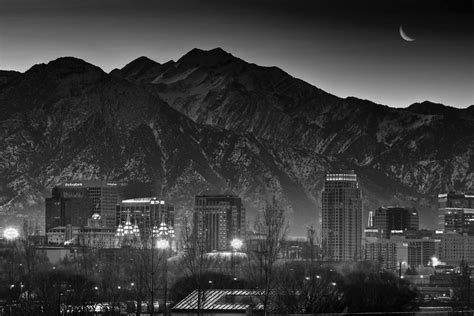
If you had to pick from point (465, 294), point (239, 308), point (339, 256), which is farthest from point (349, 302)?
point (339, 256)

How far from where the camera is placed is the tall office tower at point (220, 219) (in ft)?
568

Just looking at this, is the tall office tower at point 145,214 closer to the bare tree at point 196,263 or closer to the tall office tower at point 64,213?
the tall office tower at point 64,213

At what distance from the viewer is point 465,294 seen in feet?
299

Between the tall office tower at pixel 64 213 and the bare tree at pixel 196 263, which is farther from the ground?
the tall office tower at pixel 64 213

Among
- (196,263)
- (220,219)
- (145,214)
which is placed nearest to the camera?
(196,263)

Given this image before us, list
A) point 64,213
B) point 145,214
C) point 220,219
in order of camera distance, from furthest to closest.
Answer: point 145,214 < point 64,213 < point 220,219

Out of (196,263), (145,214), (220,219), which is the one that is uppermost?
(145,214)

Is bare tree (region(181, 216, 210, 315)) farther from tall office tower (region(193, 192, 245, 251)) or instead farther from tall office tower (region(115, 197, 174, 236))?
tall office tower (region(115, 197, 174, 236))

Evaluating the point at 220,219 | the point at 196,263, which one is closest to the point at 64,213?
the point at 220,219

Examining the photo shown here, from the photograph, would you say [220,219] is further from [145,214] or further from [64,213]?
[64,213]

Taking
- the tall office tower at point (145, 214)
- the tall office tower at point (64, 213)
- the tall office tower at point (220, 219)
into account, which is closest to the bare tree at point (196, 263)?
the tall office tower at point (220, 219)

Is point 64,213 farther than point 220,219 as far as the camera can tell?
Yes

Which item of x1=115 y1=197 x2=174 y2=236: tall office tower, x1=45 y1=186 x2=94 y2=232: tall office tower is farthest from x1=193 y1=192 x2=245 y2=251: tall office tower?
x1=45 y1=186 x2=94 y2=232: tall office tower

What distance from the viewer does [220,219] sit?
614ft
